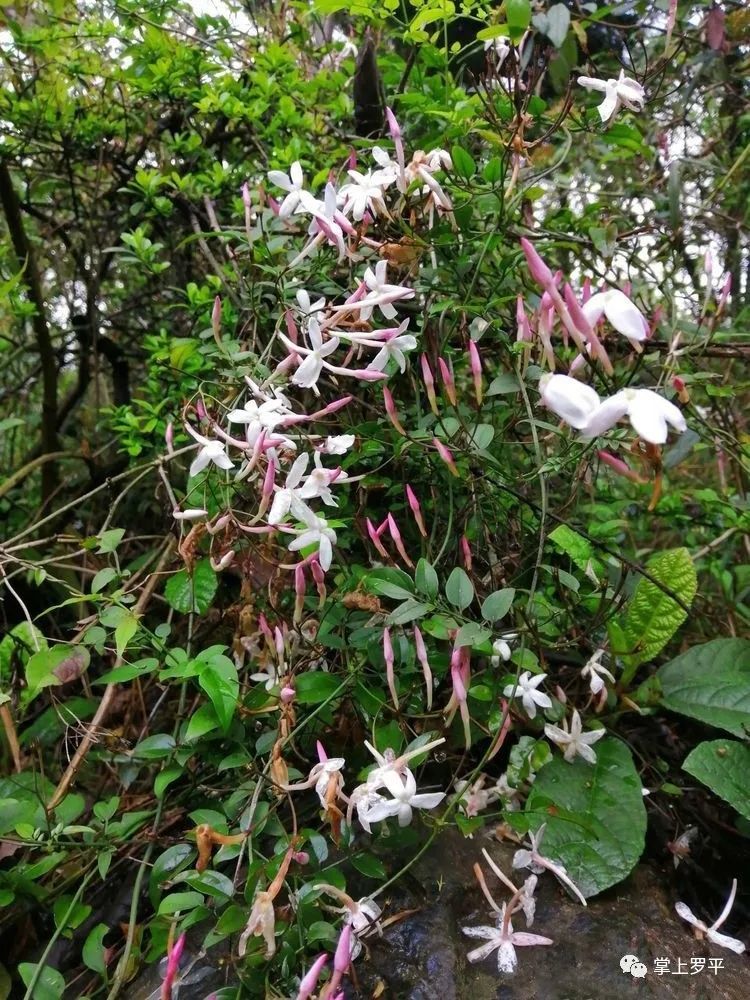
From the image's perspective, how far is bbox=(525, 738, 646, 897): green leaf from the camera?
81 centimetres

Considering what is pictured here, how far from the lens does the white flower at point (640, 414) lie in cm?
49

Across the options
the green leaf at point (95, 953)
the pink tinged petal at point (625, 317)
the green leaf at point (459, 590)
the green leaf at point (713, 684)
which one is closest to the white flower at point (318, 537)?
the green leaf at point (459, 590)

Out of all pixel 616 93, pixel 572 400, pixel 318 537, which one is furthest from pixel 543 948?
pixel 616 93

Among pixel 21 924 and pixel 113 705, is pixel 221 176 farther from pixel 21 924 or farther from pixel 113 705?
pixel 21 924

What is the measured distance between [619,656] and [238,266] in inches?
33.0

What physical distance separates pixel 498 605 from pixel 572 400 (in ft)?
Answer: 0.87

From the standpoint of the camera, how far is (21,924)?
88cm

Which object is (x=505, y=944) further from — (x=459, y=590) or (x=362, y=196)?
(x=362, y=196)

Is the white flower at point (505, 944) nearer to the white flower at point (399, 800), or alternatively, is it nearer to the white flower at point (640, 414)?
the white flower at point (399, 800)

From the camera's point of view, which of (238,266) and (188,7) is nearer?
(238,266)

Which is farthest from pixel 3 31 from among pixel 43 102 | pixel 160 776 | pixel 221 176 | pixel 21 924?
pixel 21 924

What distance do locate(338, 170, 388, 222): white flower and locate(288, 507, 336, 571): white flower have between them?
15.9 inches

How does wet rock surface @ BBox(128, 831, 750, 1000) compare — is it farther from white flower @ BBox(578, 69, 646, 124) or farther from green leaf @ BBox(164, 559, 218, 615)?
white flower @ BBox(578, 69, 646, 124)

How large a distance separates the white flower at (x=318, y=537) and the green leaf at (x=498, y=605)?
180 mm
